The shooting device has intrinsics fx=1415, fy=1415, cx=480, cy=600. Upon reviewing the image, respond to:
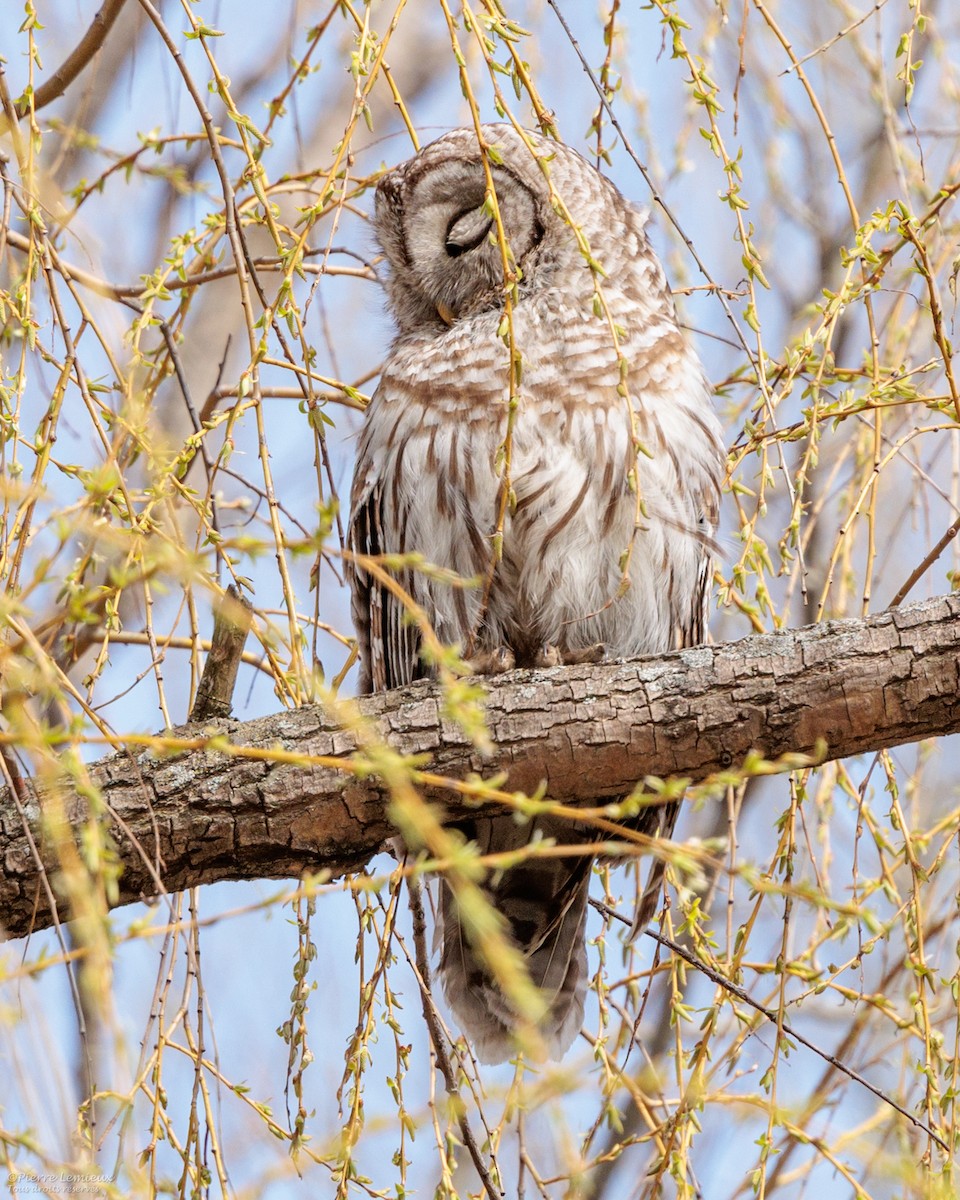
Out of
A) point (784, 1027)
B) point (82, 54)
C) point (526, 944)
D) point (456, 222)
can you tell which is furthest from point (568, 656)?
point (82, 54)

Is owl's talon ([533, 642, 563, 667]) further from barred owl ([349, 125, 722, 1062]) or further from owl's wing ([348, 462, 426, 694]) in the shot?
owl's wing ([348, 462, 426, 694])

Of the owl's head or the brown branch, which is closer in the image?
the brown branch

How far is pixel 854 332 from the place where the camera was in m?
6.18

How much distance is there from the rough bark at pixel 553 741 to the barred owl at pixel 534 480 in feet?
1.45

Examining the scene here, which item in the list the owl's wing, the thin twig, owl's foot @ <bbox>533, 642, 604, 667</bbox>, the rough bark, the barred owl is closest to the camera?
the thin twig

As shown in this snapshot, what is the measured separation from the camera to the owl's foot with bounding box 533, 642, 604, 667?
9.50 ft

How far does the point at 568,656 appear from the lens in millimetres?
3016

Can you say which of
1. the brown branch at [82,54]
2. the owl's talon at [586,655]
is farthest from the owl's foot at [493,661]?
the brown branch at [82,54]

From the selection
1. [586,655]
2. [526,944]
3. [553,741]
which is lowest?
A: [526,944]

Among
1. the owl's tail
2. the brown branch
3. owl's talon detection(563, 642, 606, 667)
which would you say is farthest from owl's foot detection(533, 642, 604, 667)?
the brown branch

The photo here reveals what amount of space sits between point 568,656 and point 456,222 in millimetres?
1210

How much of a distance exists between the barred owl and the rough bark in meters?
0.44

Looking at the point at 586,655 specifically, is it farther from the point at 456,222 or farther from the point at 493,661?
the point at 456,222

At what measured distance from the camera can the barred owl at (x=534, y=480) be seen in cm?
305
